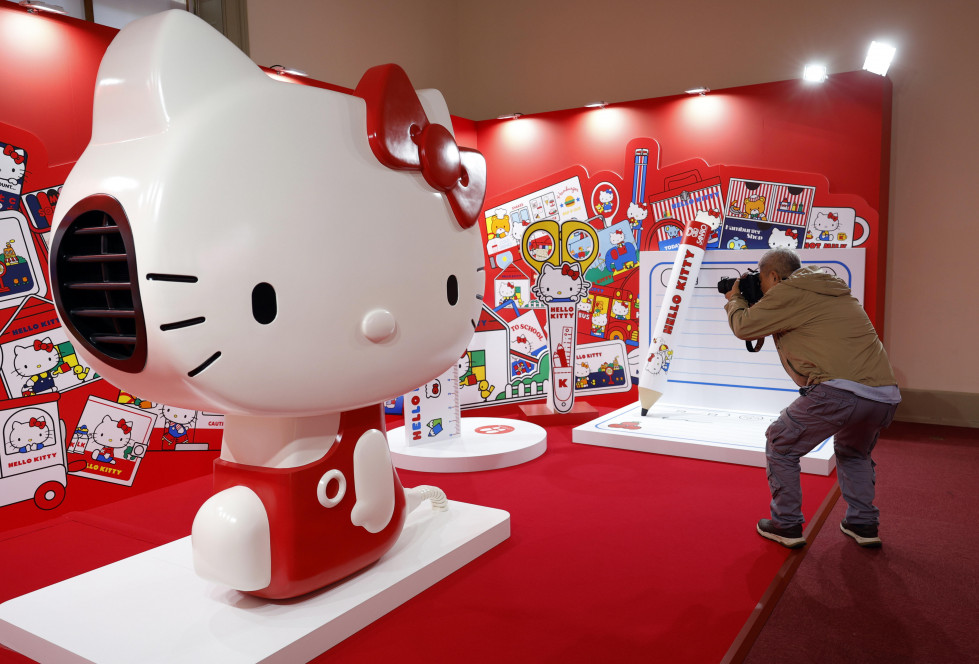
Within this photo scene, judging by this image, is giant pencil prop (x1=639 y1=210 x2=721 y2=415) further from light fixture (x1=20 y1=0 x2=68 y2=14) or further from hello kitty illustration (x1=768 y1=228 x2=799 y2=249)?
light fixture (x1=20 y1=0 x2=68 y2=14)

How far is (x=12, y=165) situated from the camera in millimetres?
3197

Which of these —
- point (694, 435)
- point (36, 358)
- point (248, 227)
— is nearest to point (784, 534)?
point (694, 435)

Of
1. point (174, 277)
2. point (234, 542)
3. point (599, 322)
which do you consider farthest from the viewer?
point (599, 322)

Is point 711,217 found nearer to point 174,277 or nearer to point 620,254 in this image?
point 620,254

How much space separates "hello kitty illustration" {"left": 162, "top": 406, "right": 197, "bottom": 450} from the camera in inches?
150

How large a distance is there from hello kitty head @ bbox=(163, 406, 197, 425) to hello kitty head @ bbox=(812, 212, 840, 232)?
13.7 feet

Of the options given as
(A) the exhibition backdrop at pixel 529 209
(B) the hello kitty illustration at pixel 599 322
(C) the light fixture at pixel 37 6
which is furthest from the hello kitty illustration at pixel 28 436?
(B) the hello kitty illustration at pixel 599 322

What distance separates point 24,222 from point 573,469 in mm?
2894

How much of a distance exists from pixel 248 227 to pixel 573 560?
5.66 feet

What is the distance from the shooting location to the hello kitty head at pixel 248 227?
1728 mm

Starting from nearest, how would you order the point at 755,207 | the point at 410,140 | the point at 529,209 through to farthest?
the point at 410,140 < the point at 755,207 < the point at 529,209

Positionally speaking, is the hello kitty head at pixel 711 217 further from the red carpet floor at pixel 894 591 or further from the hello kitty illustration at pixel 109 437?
the hello kitty illustration at pixel 109 437

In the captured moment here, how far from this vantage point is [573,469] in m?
3.91

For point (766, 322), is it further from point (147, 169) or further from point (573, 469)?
point (147, 169)
